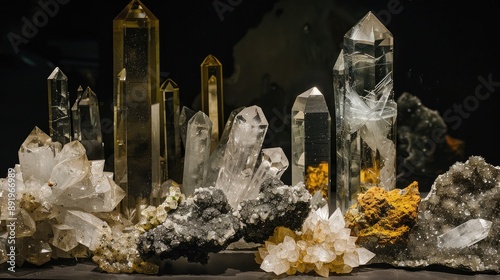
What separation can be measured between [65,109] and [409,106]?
51.7 inches

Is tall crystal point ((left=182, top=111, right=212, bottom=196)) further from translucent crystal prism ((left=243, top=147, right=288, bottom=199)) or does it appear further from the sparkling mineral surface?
the sparkling mineral surface

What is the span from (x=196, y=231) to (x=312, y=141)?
505 millimetres

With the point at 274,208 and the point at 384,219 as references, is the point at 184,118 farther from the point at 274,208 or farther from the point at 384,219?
the point at 384,219

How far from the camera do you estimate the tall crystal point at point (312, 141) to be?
7.63 ft

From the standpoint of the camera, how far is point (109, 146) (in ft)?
9.75

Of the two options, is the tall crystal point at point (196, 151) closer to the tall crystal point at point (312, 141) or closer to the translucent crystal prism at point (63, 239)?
the tall crystal point at point (312, 141)

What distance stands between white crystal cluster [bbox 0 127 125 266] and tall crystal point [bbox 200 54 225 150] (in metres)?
0.45

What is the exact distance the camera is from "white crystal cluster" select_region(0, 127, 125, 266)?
2152mm

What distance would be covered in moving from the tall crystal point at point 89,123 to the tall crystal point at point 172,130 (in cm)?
23

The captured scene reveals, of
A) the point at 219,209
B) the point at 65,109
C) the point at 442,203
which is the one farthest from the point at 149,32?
the point at 442,203

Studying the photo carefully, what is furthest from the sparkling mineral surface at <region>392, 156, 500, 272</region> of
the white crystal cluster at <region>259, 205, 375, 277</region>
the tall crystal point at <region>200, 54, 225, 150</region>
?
the tall crystal point at <region>200, 54, 225, 150</region>

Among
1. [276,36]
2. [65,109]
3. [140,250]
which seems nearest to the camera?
[140,250]

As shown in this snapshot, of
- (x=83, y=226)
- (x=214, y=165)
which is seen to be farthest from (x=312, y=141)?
(x=83, y=226)

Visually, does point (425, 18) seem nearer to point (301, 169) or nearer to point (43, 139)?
point (301, 169)
